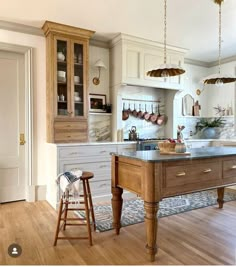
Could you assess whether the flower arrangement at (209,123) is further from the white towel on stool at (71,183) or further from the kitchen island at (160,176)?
the white towel on stool at (71,183)

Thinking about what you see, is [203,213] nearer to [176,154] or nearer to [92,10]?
[176,154]

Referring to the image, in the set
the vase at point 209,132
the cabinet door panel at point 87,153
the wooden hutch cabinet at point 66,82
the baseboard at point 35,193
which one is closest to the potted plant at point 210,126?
the vase at point 209,132

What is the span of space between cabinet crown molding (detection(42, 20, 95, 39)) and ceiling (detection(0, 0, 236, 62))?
0.07 metres

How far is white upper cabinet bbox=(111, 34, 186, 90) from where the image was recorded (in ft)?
13.0

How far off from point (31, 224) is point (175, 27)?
139 inches

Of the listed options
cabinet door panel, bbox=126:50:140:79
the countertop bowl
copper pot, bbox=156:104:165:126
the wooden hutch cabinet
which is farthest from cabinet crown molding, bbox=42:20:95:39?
the countertop bowl

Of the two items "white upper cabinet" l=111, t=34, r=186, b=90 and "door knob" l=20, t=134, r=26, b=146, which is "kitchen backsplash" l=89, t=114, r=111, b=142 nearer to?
"white upper cabinet" l=111, t=34, r=186, b=90

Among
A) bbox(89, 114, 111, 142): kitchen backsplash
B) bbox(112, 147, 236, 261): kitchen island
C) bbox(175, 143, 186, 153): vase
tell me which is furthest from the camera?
bbox(89, 114, 111, 142): kitchen backsplash

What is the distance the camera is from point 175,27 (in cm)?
365

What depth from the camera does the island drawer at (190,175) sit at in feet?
6.48

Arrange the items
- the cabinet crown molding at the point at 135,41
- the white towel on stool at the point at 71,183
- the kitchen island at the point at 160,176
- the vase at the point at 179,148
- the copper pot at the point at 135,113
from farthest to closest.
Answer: the copper pot at the point at 135,113, the cabinet crown molding at the point at 135,41, the vase at the point at 179,148, the white towel on stool at the point at 71,183, the kitchen island at the point at 160,176

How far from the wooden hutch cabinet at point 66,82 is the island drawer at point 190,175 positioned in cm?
208

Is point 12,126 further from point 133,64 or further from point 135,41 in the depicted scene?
point 135,41

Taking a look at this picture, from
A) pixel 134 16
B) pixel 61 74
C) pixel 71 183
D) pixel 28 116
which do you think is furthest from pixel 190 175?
pixel 28 116
